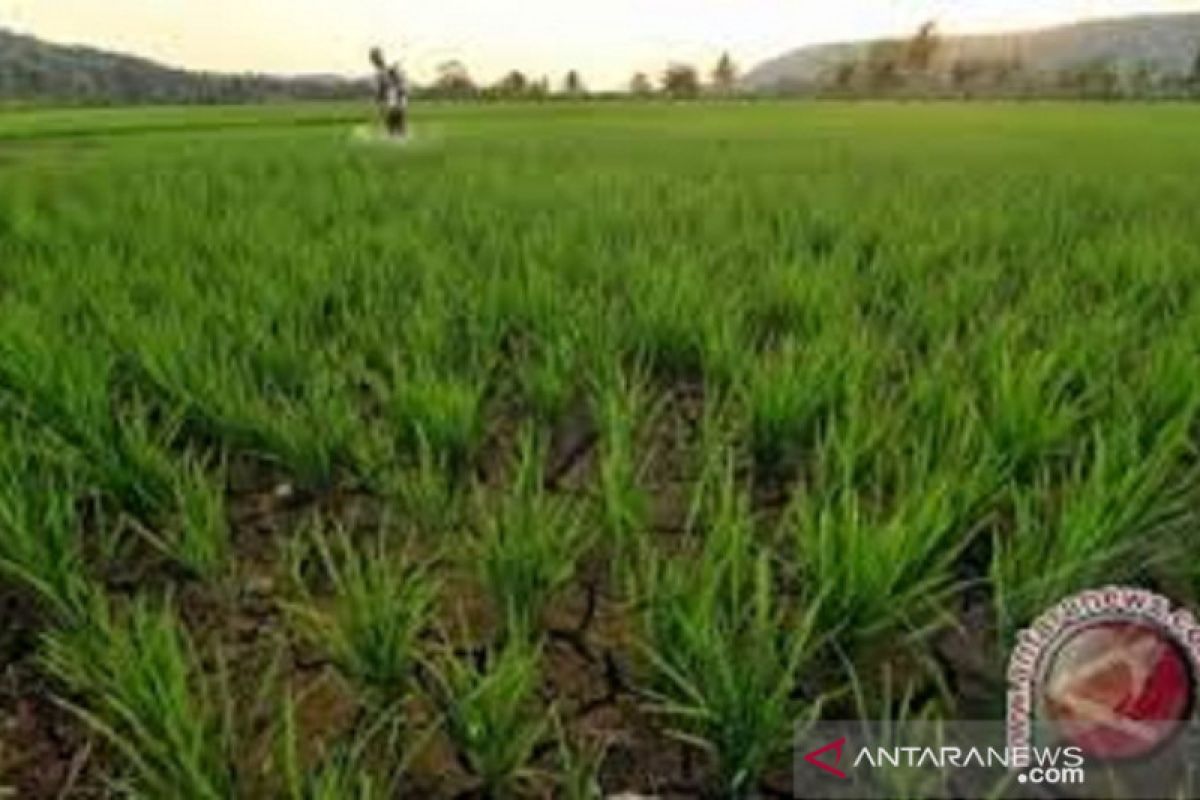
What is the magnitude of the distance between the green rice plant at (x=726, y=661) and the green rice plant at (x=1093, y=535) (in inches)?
11.1

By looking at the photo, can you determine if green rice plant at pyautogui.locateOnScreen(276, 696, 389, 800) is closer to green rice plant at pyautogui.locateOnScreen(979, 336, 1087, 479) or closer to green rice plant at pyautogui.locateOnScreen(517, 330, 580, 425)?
green rice plant at pyautogui.locateOnScreen(517, 330, 580, 425)

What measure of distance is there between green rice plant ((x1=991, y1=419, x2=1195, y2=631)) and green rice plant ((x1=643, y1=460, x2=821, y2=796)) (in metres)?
0.28

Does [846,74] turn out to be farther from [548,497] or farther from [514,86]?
[548,497]

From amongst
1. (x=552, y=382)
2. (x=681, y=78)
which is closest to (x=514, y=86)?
(x=681, y=78)

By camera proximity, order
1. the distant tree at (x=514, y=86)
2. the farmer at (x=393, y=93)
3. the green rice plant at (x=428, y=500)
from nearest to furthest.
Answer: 1. the green rice plant at (x=428, y=500)
2. the farmer at (x=393, y=93)
3. the distant tree at (x=514, y=86)

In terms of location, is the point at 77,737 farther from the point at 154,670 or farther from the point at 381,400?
the point at 381,400

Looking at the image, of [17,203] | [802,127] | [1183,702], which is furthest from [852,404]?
[802,127]

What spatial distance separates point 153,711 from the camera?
1.29 m

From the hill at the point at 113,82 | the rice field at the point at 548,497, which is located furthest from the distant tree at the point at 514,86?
the rice field at the point at 548,497

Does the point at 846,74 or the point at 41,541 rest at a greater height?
the point at 846,74

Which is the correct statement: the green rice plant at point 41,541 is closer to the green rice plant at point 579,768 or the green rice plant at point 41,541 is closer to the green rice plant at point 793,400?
the green rice plant at point 579,768

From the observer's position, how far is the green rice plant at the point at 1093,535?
1.51 metres

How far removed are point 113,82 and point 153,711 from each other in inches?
4811

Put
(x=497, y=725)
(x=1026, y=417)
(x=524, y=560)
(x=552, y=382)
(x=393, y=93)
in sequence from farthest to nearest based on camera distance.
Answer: (x=393, y=93), (x=552, y=382), (x=1026, y=417), (x=524, y=560), (x=497, y=725)
